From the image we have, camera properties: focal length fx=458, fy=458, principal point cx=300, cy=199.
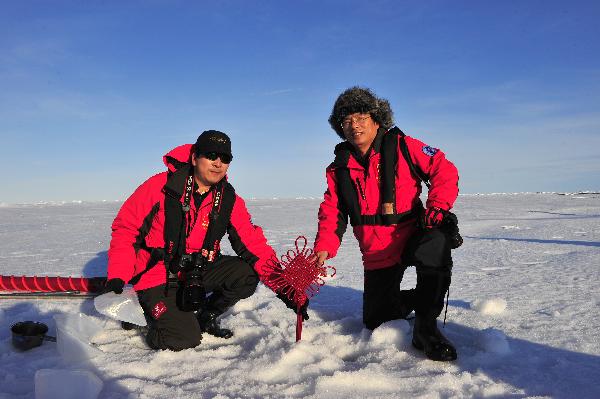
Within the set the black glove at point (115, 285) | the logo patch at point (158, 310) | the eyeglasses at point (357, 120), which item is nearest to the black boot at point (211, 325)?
the logo patch at point (158, 310)

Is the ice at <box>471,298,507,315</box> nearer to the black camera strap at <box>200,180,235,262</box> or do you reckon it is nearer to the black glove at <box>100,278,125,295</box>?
the black camera strap at <box>200,180,235,262</box>

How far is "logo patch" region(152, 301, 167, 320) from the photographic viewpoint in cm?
289

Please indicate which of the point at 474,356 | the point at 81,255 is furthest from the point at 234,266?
the point at 81,255

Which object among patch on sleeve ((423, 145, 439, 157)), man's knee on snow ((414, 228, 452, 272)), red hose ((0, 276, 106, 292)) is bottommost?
red hose ((0, 276, 106, 292))

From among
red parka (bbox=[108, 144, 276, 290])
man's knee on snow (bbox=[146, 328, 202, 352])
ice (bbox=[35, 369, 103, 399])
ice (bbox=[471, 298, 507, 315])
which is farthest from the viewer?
ice (bbox=[471, 298, 507, 315])

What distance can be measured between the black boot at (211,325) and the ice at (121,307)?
1.36 feet

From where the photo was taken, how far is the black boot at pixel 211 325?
119 inches

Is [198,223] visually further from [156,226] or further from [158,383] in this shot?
[158,383]

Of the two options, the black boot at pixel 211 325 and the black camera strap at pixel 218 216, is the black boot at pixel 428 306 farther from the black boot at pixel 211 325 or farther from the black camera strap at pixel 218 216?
the black camera strap at pixel 218 216

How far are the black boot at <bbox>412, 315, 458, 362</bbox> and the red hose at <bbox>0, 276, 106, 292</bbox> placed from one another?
223 centimetres

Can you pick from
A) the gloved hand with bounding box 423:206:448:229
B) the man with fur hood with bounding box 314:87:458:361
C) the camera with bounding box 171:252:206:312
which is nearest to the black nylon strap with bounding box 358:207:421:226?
the man with fur hood with bounding box 314:87:458:361

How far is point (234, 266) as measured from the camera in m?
3.29

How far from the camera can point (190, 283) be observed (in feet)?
9.98

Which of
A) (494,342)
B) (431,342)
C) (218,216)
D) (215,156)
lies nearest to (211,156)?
(215,156)
